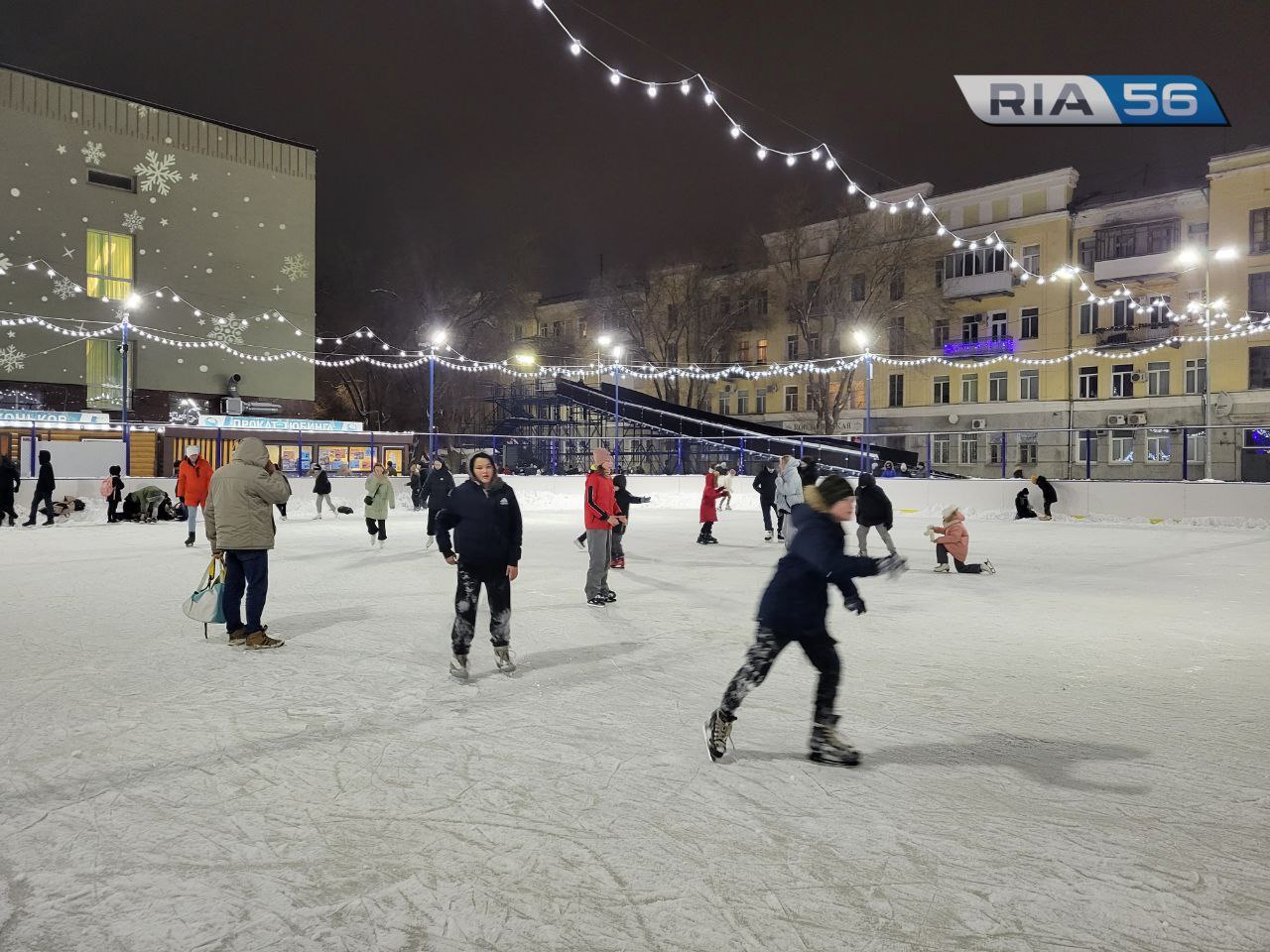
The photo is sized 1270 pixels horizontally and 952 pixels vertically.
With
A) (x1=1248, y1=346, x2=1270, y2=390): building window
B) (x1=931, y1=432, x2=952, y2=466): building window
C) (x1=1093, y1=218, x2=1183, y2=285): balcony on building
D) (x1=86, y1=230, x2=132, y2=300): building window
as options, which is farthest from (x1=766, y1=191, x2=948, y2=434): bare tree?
(x1=86, y1=230, x2=132, y2=300): building window

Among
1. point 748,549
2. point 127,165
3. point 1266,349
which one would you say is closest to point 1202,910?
point 748,549

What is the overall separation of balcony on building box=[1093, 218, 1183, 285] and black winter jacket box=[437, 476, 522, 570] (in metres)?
35.4

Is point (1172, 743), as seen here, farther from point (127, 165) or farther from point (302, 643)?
point (127, 165)

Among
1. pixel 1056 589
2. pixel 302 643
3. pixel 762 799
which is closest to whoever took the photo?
pixel 762 799

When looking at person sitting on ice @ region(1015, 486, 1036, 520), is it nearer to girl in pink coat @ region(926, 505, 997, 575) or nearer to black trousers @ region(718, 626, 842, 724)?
girl in pink coat @ region(926, 505, 997, 575)

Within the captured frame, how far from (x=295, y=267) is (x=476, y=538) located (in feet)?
93.8

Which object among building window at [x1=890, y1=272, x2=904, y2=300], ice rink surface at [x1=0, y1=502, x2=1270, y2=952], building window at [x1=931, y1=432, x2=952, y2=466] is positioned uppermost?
building window at [x1=890, y1=272, x2=904, y2=300]

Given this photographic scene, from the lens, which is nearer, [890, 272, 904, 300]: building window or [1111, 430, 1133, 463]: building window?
[1111, 430, 1133, 463]: building window

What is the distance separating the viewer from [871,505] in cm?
1075

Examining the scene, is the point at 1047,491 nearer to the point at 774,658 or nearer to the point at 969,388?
the point at 969,388

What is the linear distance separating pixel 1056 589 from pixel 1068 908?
7.95 metres

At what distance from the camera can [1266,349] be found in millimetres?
31375

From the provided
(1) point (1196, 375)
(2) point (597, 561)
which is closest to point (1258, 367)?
(1) point (1196, 375)

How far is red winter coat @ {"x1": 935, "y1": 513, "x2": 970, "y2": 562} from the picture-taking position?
11.2 m
